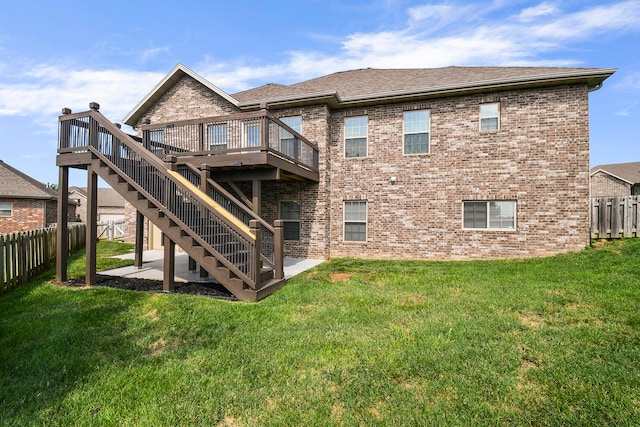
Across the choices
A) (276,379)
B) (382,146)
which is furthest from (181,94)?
(276,379)

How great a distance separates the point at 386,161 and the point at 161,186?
24.9 ft

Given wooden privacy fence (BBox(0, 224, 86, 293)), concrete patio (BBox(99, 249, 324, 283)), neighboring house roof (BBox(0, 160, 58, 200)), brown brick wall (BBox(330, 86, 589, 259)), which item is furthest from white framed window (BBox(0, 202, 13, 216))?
brown brick wall (BBox(330, 86, 589, 259))

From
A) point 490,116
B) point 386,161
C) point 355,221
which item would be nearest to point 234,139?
point 355,221

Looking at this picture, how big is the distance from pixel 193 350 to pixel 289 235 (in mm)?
8370

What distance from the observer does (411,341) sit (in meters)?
4.26

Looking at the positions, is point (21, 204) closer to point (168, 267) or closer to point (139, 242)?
point (139, 242)

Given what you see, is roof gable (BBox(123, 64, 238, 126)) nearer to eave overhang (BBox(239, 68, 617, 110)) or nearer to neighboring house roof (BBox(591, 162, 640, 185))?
eave overhang (BBox(239, 68, 617, 110))

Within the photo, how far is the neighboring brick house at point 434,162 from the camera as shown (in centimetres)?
995

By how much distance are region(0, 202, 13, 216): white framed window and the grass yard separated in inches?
810

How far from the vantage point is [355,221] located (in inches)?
477

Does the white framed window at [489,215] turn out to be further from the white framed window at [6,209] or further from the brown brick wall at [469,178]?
the white framed window at [6,209]

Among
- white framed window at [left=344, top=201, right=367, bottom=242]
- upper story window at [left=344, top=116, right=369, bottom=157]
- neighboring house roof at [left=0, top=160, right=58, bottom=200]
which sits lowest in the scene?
white framed window at [left=344, top=201, right=367, bottom=242]

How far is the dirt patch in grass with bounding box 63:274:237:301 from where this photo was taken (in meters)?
6.83

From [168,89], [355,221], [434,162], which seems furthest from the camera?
[168,89]
